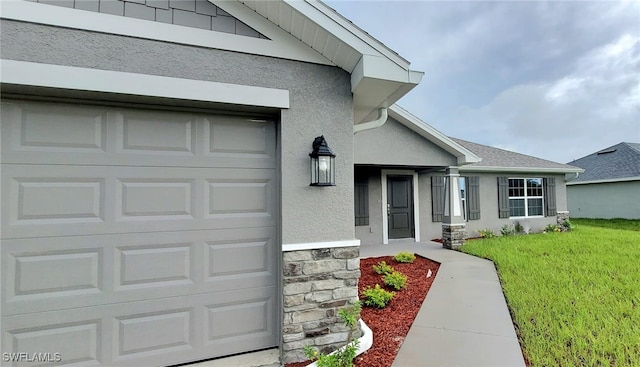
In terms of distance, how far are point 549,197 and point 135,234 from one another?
1446cm

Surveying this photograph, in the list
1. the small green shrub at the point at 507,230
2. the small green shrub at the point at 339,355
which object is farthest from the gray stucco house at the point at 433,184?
the small green shrub at the point at 339,355

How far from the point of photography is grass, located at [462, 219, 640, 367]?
2.88 meters

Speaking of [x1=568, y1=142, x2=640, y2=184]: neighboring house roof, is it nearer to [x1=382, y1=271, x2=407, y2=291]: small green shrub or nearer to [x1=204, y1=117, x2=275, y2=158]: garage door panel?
[x1=382, y1=271, x2=407, y2=291]: small green shrub

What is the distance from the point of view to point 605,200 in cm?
1606

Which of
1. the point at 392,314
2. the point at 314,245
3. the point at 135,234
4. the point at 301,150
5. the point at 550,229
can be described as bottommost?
the point at 392,314

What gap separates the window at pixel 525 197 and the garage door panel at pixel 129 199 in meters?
11.8

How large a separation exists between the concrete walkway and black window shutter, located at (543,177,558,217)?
26.8ft

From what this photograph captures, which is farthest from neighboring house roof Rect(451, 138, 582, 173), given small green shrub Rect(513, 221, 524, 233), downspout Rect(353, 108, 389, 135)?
downspout Rect(353, 108, 389, 135)

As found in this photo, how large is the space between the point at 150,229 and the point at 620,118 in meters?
30.8

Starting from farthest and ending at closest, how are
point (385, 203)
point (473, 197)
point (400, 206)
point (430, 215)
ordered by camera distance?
point (473, 197), point (430, 215), point (400, 206), point (385, 203)

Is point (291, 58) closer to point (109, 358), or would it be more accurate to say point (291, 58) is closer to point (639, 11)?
point (109, 358)

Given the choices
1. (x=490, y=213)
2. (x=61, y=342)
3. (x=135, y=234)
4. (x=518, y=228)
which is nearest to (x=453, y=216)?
(x=490, y=213)

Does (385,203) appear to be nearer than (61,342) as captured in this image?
No

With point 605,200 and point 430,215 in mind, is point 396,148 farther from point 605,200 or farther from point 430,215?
point 605,200
